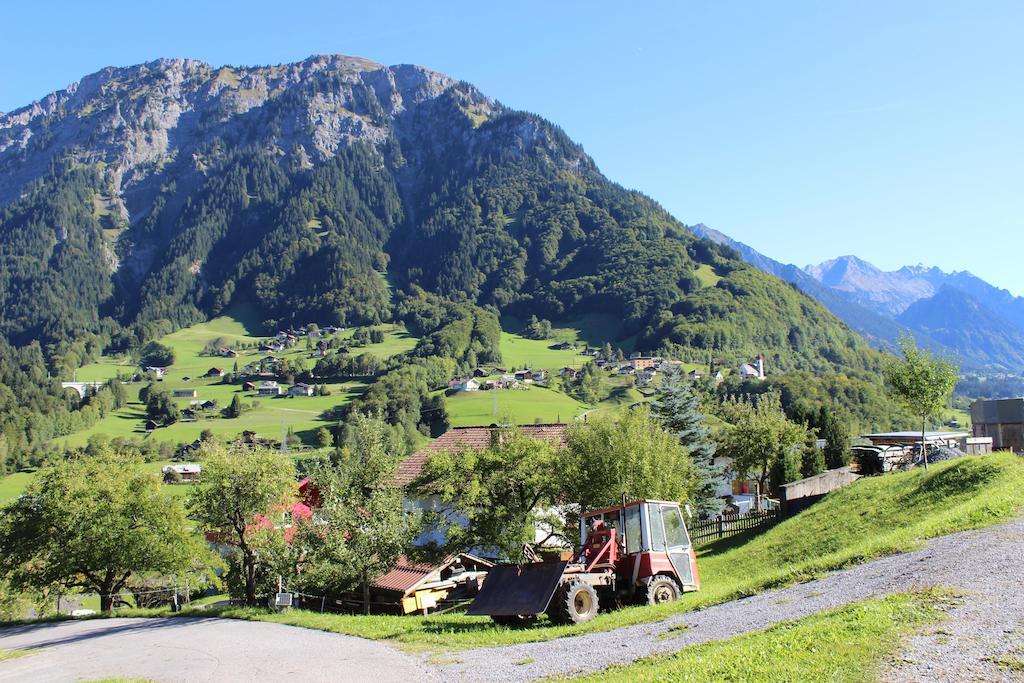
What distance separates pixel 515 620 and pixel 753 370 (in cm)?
17622

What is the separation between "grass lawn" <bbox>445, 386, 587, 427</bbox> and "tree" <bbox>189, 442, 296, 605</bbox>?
8690 cm

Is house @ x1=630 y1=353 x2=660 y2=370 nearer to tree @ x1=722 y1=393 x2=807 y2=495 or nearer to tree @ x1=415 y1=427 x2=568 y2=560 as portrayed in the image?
tree @ x1=722 y1=393 x2=807 y2=495

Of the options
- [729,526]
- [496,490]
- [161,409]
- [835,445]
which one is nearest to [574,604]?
[496,490]

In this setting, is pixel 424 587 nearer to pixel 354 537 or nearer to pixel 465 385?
pixel 354 537

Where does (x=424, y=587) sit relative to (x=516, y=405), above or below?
below

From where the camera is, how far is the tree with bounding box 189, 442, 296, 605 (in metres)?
27.9

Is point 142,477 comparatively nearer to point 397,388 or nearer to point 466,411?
point 466,411

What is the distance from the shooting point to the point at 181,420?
509 feet

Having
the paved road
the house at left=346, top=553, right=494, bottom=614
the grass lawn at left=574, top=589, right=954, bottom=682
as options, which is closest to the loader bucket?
the paved road

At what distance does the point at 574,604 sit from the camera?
17797 mm

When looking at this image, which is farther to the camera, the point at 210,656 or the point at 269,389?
the point at 269,389

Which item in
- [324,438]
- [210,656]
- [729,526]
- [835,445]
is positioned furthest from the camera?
[324,438]

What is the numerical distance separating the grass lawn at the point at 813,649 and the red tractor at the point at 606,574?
616cm

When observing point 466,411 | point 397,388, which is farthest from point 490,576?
point 397,388
